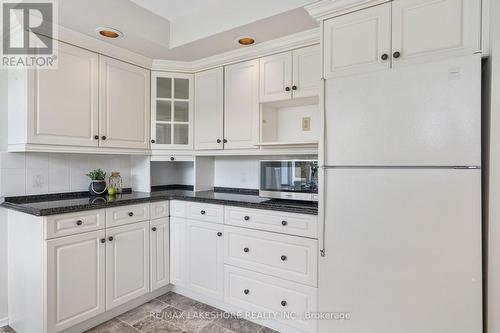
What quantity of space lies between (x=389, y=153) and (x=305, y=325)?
1.28 meters

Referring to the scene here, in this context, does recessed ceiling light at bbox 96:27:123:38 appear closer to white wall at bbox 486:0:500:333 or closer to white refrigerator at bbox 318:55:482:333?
white refrigerator at bbox 318:55:482:333

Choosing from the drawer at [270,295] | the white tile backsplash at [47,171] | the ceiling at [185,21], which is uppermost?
the ceiling at [185,21]

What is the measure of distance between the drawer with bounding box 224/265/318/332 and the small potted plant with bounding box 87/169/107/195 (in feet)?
4.53

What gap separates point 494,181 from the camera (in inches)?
54.3

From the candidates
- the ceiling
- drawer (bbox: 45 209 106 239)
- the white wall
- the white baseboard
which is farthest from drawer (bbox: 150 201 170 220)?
the white wall

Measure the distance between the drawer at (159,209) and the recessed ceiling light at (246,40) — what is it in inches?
62.7

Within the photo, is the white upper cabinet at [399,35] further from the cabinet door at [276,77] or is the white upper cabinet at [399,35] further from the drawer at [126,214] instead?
the drawer at [126,214]

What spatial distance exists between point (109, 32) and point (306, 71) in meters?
1.62

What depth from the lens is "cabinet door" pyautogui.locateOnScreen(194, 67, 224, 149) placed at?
9.14 feet

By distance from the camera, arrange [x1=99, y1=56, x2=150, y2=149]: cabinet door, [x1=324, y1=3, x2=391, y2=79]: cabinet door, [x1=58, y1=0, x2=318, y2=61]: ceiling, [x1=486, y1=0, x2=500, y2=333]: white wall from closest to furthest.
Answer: [x1=486, y1=0, x2=500, y2=333]: white wall, [x1=324, y1=3, x2=391, y2=79]: cabinet door, [x1=58, y1=0, x2=318, y2=61]: ceiling, [x1=99, y1=56, x2=150, y2=149]: cabinet door

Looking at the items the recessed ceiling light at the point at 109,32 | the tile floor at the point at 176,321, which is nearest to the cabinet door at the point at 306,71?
the recessed ceiling light at the point at 109,32

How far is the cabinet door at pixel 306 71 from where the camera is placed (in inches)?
88.5

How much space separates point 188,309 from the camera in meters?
2.44

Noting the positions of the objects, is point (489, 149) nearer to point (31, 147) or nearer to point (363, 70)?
point (363, 70)
